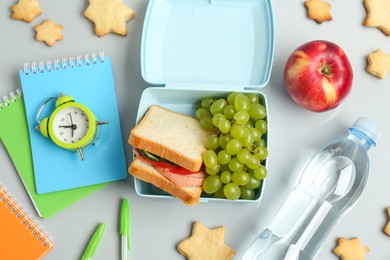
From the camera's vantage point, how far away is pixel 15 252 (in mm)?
935

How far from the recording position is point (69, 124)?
0.92 m

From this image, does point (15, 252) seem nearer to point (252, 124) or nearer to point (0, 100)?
point (0, 100)

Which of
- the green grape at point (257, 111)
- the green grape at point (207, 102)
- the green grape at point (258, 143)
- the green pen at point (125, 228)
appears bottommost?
the green pen at point (125, 228)

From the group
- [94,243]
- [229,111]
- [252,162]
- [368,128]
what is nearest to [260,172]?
[252,162]

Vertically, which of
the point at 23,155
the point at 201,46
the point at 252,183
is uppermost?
the point at 201,46

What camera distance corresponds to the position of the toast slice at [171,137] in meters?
0.81

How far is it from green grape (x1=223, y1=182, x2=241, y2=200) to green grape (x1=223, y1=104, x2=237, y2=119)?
13cm

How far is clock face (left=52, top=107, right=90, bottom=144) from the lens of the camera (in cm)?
92

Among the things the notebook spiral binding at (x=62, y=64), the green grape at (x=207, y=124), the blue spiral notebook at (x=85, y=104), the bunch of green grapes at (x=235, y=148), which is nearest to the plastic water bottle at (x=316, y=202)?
the bunch of green grapes at (x=235, y=148)

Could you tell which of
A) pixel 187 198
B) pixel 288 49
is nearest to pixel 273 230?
pixel 187 198

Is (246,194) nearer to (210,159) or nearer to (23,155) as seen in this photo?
(210,159)

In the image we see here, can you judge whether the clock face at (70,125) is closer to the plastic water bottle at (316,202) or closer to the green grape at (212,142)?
the green grape at (212,142)

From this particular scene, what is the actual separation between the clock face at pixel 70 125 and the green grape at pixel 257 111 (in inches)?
13.5

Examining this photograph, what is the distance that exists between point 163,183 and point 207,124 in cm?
15
